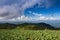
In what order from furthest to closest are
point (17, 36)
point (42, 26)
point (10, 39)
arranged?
point (42, 26), point (17, 36), point (10, 39)

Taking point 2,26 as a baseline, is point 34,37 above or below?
below

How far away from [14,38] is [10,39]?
0.32m

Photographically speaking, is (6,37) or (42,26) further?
(42,26)

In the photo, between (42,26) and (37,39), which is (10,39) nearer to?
(37,39)

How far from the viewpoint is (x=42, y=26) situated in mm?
16188

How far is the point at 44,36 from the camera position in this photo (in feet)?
41.0

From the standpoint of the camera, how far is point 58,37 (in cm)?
1249

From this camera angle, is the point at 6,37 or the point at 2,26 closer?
the point at 6,37

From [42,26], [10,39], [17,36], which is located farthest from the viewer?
[42,26]

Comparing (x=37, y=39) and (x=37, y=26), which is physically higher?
(x=37, y=26)

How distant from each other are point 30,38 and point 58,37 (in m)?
2.20

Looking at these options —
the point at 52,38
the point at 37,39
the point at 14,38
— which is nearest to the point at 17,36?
the point at 14,38

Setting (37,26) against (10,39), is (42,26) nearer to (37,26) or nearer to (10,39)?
(37,26)

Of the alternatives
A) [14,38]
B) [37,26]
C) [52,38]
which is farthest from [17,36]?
[37,26]
